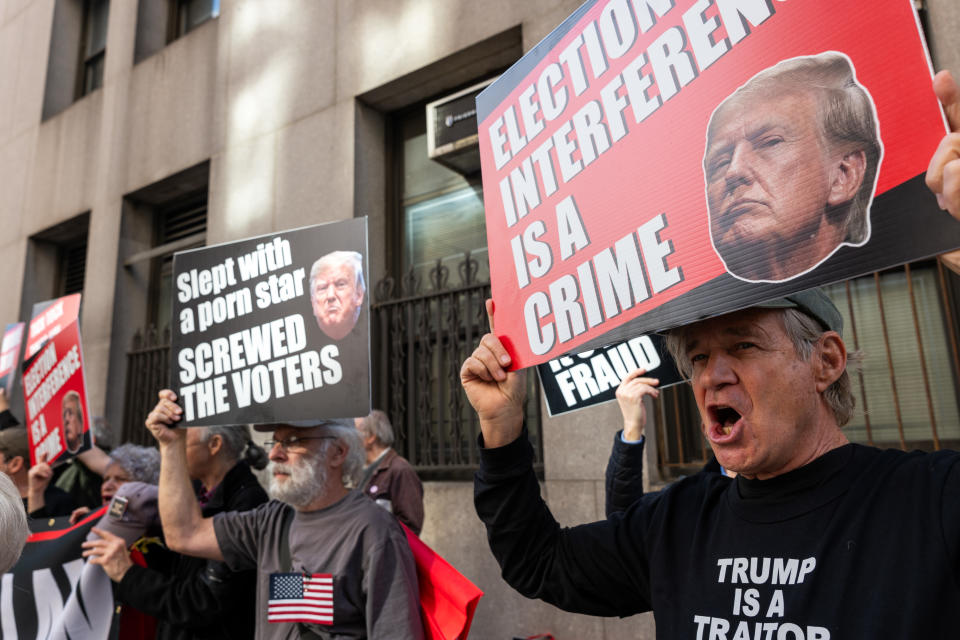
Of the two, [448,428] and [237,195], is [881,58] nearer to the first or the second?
[448,428]

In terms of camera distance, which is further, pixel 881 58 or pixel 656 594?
pixel 656 594

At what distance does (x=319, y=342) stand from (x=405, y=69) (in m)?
4.17

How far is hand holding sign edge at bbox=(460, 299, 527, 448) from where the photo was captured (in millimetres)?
1716

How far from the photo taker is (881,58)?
110 centimetres

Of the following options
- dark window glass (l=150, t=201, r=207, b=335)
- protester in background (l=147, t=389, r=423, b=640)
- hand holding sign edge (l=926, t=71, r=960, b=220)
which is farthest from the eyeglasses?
dark window glass (l=150, t=201, r=207, b=335)

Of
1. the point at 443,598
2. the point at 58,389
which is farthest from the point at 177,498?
the point at 58,389

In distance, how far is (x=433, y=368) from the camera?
5.85 metres

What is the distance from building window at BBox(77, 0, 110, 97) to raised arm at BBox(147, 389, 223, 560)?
894 cm

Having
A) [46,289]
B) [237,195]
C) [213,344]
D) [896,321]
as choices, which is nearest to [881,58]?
[213,344]

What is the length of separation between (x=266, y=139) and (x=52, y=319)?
3.39 meters

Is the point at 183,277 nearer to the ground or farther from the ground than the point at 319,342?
farther from the ground

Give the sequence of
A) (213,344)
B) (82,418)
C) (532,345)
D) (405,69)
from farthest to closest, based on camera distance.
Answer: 1. (405,69)
2. (82,418)
3. (213,344)
4. (532,345)

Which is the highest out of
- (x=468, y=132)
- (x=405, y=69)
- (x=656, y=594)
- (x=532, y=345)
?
(x=405, y=69)

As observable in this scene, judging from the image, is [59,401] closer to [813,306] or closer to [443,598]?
[443,598]
